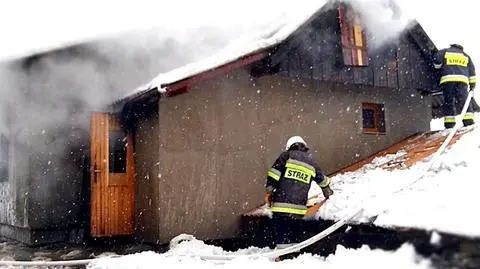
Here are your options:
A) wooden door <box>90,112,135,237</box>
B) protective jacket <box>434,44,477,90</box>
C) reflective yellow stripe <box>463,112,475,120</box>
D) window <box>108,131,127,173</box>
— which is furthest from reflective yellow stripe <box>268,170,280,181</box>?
protective jacket <box>434,44,477,90</box>

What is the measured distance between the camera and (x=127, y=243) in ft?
28.9

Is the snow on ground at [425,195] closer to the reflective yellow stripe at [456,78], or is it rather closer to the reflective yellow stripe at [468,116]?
the reflective yellow stripe at [468,116]

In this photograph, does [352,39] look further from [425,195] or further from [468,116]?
[425,195]

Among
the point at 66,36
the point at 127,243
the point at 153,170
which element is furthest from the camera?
the point at 66,36

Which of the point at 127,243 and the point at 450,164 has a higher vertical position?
the point at 450,164

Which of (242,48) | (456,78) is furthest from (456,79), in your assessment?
(242,48)

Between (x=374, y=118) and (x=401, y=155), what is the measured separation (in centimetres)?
178

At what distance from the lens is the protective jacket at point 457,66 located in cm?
1020

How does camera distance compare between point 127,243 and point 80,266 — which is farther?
point 127,243

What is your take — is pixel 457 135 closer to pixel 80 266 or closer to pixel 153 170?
pixel 153 170

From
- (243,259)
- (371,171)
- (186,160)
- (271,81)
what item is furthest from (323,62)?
(243,259)

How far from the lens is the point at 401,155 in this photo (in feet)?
31.0

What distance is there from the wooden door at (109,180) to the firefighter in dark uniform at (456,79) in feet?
21.1

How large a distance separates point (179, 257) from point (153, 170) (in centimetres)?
207
